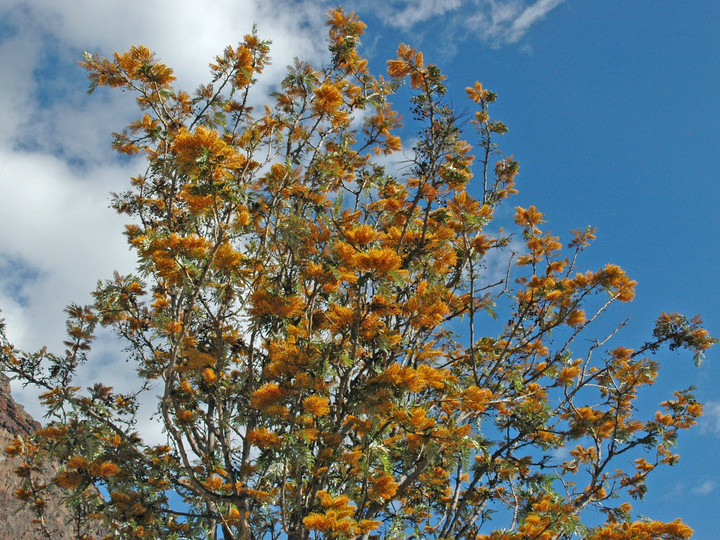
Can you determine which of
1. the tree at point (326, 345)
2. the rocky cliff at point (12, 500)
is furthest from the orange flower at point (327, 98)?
the rocky cliff at point (12, 500)

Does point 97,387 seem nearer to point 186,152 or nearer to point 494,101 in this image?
point 186,152

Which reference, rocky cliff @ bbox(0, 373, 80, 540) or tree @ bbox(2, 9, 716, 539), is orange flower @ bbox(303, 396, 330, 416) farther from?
rocky cliff @ bbox(0, 373, 80, 540)

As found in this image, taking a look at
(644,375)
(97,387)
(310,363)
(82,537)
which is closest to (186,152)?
(310,363)

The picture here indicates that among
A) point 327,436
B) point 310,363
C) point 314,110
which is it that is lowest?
point 327,436

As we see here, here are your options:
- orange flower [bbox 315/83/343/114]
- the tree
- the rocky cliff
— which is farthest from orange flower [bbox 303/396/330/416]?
the rocky cliff

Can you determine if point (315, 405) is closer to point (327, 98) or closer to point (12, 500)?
point (327, 98)

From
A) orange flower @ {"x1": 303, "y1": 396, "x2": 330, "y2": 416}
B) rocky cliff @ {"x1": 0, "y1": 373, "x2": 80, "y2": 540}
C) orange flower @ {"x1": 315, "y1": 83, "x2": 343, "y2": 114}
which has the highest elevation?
rocky cliff @ {"x1": 0, "y1": 373, "x2": 80, "y2": 540}

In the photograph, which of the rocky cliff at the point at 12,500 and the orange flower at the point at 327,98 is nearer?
the orange flower at the point at 327,98

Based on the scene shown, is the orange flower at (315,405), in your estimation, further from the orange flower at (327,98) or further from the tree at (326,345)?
the orange flower at (327,98)

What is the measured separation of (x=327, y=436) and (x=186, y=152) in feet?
7.28

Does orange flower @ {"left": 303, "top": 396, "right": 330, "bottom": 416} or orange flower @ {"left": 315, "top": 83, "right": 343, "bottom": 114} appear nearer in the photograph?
orange flower @ {"left": 303, "top": 396, "right": 330, "bottom": 416}

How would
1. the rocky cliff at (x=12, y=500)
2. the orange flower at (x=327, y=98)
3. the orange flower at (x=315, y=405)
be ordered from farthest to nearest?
the rocky cliff at (x=12, y=500)
the orange flower at (x=327, y=98)
the orange flower at (x=315, y=405)

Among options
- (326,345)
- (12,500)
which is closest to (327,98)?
(326,345)

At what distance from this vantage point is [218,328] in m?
3.56
